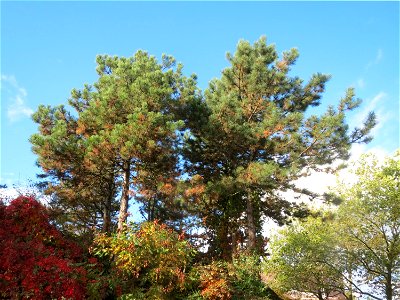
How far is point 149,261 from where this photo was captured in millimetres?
9141

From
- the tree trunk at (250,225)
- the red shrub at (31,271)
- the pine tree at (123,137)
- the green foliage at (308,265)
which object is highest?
the pine tree at (123,137)

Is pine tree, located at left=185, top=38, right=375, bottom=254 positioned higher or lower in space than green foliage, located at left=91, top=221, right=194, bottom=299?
higher

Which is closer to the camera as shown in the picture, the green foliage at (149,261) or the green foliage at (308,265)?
the green foliage at (149,261)

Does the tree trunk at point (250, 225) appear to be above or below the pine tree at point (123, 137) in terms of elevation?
below

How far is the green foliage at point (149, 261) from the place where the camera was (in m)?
9.05

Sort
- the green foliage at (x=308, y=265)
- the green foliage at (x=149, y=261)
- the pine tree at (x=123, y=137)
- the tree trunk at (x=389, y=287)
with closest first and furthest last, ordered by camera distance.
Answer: the green foliage at (x=149, y=261) → the pine tree at (x=123, y=137) → the tree trunk at (x=389, y=287) → the green foliage at (x=308, y=265)

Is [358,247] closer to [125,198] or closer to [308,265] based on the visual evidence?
[308,265]

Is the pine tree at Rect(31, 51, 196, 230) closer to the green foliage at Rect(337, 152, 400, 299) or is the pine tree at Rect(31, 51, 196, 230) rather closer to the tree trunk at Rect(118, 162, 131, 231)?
the tree trunk at Rect(118, 162, 131, 231)

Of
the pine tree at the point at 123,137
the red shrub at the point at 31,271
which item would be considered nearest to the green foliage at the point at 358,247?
the pine tree at the point at 123,137

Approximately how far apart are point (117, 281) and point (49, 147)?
17.9 feet

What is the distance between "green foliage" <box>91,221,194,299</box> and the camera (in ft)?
A: 29.7

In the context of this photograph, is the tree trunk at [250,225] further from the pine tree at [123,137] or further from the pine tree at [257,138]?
the pine tree at [123,137]

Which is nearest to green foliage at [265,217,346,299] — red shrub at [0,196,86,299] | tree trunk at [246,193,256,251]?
tree trunk at [246,193,256,251]

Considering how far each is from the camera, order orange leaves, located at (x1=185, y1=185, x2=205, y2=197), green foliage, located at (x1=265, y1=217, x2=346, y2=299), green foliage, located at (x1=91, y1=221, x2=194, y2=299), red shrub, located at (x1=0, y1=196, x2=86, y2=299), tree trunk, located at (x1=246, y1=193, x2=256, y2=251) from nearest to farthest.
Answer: red shrub, located at (x1=0, y1=196, x2=86, y2=299) < green foliage, located at (x1=91, y1=221, x2=194, y2=299) < orange leaves, located at (x1=185, y1=185, x2=205, y2=197) < tree trunk, located at (x1=246, y1=193, x2=256, y2=251) < green foliage, located at (x1=265, y1=217, x2=346, y2=299)
